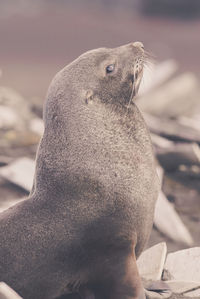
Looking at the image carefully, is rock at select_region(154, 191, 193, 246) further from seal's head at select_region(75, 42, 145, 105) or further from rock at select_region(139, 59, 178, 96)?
rock at select_region(139, 59, 178, 96)

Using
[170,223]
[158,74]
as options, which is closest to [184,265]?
[170,223]

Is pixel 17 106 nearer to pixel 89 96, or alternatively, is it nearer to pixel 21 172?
pixel 21 172

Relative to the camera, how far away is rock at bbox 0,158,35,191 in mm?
5566

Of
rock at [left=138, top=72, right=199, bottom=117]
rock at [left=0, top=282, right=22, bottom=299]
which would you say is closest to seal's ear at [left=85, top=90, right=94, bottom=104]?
rock at [left=0, top=282, right=22, bottom=299]

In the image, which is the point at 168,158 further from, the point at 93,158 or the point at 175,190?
the point at 93,158

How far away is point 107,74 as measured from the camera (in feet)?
11.7

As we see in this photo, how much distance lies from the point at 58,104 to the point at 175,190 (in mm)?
2692

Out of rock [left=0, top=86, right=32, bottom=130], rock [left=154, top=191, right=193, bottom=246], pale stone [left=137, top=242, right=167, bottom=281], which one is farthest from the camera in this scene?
rock [left=0, top=86, right=32, bottom=130]

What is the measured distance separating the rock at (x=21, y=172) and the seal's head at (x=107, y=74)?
225cm

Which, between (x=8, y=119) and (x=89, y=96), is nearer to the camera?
(x=89, y=96)

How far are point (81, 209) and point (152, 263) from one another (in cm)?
102

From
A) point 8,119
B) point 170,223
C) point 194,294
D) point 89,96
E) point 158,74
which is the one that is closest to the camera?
point 89,96

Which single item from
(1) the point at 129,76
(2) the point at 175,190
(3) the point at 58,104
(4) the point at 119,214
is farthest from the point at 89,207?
(2) the point at 175,190

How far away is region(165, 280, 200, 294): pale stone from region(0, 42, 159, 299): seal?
1.41 feet
